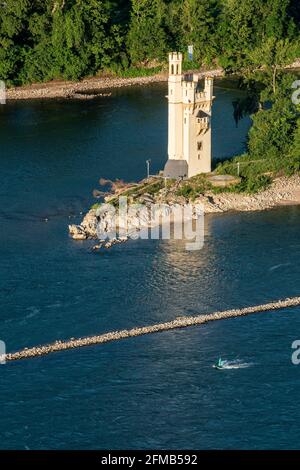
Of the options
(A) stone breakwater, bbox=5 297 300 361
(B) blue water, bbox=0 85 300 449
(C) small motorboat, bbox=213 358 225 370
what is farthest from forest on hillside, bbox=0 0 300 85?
(C) small motorboat, bbox=213 358 225 370

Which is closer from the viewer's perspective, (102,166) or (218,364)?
(218,364)

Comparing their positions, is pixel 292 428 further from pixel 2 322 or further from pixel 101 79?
pixel 101 79

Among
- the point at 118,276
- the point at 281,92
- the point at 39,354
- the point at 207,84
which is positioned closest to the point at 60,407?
the point at 39,354

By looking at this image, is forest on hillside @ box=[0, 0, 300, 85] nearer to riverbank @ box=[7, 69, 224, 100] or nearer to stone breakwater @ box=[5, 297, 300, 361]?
riverbank @ box=[7, 69, 224, 100]

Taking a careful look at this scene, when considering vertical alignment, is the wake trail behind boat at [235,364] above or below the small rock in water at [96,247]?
below

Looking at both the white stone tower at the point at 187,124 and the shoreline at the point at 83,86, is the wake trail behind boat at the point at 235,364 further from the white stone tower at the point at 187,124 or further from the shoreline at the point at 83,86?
the shoreline at the point at 83,86

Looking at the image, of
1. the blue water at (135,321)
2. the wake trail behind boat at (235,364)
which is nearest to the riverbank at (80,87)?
the blue water at (135,321)
